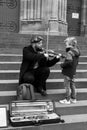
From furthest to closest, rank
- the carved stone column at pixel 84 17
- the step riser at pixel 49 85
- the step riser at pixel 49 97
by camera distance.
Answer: the carved stone column at pixel 84 17 → the step riser at pixel 49 85 → the step riser at pixel 49 97

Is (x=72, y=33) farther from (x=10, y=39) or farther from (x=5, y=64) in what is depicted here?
(x=5, y=64)

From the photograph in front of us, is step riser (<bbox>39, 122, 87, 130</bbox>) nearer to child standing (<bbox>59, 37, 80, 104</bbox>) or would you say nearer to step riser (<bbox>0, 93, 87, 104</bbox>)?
child standing (<bbox>59, 37, 80, 104</bbox>)

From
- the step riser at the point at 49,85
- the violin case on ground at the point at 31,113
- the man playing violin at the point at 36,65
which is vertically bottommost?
the violin case on ground at the point at 31,113

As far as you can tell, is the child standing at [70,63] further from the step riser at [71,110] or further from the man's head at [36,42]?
the man's head at [36,42]

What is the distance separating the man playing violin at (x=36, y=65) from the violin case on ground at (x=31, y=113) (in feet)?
2.37

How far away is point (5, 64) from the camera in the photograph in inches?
261

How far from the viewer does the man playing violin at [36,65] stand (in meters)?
5.14

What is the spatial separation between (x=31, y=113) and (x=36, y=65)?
1.18 metres

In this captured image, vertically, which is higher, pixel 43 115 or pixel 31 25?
pixel 31 25

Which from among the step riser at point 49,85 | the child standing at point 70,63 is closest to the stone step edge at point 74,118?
the child standing at point 70,63

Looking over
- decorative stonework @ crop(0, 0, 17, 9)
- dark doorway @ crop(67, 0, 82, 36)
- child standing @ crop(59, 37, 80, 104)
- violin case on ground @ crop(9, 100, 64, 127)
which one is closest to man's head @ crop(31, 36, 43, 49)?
child standing @ crop(59, 37, 80, 104)

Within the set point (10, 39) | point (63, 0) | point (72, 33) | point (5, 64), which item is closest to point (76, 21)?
point (72, 33)

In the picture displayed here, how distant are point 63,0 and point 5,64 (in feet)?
17.1

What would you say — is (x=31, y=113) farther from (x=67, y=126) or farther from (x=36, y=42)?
(x=36, y=42)
